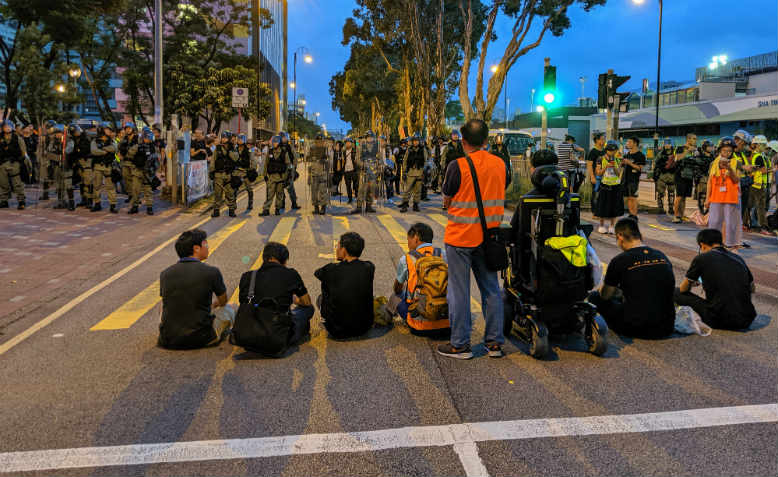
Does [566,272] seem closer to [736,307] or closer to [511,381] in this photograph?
[511,381]

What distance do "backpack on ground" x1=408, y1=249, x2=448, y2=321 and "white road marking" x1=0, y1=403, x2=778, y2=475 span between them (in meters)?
1.79

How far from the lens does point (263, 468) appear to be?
3.55 meters

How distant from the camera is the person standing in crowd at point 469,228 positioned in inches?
201

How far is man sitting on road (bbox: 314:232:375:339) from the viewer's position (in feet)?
19.1

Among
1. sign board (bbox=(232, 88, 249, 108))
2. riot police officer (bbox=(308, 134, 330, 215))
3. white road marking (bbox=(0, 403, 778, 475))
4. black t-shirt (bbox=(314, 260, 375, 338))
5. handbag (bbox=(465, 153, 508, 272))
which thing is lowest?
white road marking (bbox=(0, 403, 778, 475))

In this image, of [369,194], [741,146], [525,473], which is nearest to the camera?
[525,473]

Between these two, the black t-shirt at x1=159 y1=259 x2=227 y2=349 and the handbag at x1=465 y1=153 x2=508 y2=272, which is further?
the black t-shirt at x1=159 y1=259 x2=227 y2=349

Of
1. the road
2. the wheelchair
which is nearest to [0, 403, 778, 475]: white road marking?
the road

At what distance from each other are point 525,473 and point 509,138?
118 feet

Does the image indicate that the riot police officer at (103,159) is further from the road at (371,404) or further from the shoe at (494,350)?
the shoe at (494,350)

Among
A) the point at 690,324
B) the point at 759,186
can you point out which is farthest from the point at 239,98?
the point at 690,324

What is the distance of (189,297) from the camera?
5.54 meters

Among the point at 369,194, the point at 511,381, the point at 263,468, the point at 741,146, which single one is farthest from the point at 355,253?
the point at 369,194

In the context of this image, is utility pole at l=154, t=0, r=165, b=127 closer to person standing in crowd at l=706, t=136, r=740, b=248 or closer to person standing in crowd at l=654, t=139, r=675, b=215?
person standing in crowd at l=654, t=139, r=675, b=215
